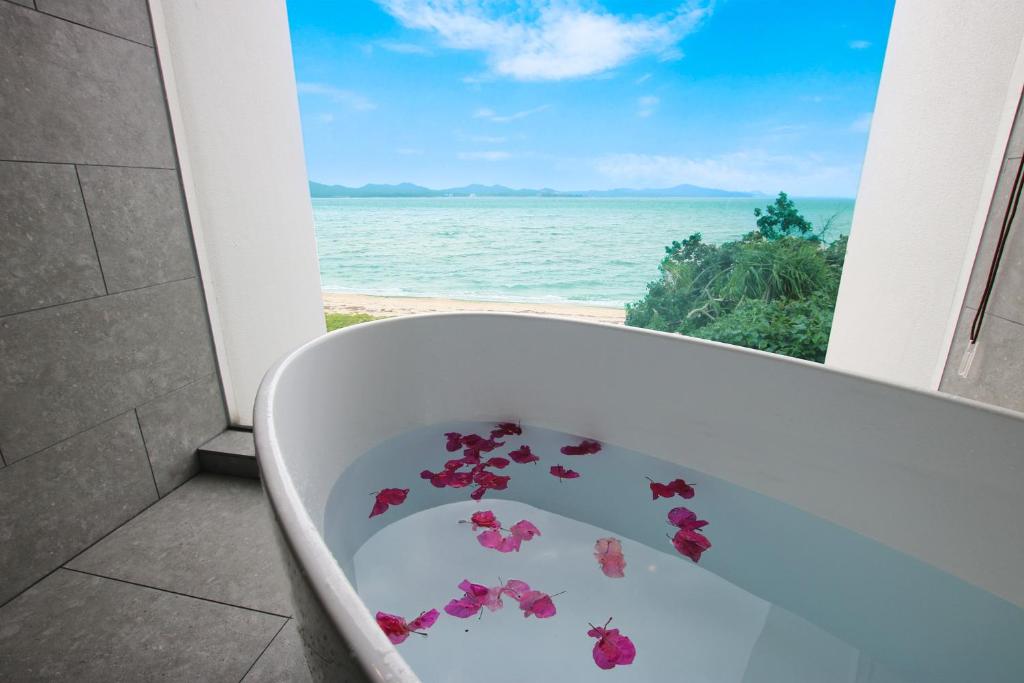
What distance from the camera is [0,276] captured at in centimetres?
99

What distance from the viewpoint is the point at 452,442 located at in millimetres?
1465

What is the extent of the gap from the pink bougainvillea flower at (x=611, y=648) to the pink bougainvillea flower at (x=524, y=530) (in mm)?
272

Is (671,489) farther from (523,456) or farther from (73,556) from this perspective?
(73,556)

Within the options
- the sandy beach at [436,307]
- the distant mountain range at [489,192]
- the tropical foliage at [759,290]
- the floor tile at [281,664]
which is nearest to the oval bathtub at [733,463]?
the floor tile at [281,664]

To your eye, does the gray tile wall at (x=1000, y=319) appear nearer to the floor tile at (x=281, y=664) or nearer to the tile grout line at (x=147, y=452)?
the floor tile at (x=281, y=664)

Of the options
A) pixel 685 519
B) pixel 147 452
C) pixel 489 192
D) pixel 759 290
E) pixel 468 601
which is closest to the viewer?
pixel 468 601

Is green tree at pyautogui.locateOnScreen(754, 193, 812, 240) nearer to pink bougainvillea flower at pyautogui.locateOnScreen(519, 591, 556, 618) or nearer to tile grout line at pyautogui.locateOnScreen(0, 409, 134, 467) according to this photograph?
pink bougainvillea flower at pyautogui.locateOnScreen(519, 591, 556, 618)

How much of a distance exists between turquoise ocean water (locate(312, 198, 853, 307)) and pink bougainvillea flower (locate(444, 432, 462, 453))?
853cm

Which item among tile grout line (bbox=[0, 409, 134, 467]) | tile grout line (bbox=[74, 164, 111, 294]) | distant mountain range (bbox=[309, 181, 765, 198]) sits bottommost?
tile grout line (bbox=[0, 409, 134, 467])

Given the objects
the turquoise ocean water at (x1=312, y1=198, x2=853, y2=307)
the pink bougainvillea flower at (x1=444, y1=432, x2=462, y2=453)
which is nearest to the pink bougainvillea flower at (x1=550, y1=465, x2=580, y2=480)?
the pink bougainvillea flower at (x1=444, y1=432, x2=462, y2=453)

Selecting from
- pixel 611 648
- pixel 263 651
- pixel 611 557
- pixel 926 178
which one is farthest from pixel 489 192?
pixel 611 648

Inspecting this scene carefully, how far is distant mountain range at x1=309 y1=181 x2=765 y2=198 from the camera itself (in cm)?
1553

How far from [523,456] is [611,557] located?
0.43 meters

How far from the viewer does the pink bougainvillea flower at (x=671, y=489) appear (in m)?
1.21
